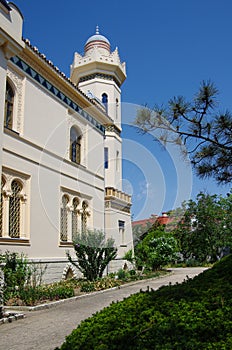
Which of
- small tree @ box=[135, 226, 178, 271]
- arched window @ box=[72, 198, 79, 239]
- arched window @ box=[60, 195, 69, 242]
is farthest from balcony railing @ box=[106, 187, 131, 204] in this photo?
arched window @ box=[60, 195, 69, 242]

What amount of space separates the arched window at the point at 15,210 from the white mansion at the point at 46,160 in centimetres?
3

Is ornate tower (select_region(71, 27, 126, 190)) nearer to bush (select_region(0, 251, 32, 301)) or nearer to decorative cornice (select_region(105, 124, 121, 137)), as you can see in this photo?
decorative cornice (select_region(105, 124, 121, 137))

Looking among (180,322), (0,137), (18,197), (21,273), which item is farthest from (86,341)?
(18,197)

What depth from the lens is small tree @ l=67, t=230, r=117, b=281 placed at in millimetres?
14180

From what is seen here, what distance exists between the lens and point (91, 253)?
14.3 m

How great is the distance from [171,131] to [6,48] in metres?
5.99

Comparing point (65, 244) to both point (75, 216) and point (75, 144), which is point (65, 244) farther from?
point (75, 144)

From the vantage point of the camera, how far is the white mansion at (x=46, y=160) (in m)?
11.6

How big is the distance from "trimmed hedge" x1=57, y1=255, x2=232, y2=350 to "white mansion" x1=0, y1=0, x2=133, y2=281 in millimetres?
5983

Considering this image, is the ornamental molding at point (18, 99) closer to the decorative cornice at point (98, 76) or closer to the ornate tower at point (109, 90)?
the ornate tower at point (109, 90)

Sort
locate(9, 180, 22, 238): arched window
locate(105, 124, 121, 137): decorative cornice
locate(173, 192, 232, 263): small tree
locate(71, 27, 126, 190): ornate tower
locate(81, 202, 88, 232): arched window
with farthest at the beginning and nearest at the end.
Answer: locate(173, 192, 232, 263): small tree, locate(71, 27, 126, 190): ornate tower, locate(105, 124, 121, 137): decorative cornice, locate(81, 202, 88, 232): arched window, locate(9, 180, 22, 238): arched window

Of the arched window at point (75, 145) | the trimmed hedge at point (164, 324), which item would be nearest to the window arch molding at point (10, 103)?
the arched window at point (75, 145)

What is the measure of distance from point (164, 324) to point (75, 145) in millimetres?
14232

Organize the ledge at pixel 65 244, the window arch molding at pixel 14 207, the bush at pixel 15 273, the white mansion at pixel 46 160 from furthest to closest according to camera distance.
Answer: the ledge at pixel 65 244, the white mansion at pixel 46 160, the window arch molding at pixel 14 207, the bush at pixel 15 273
